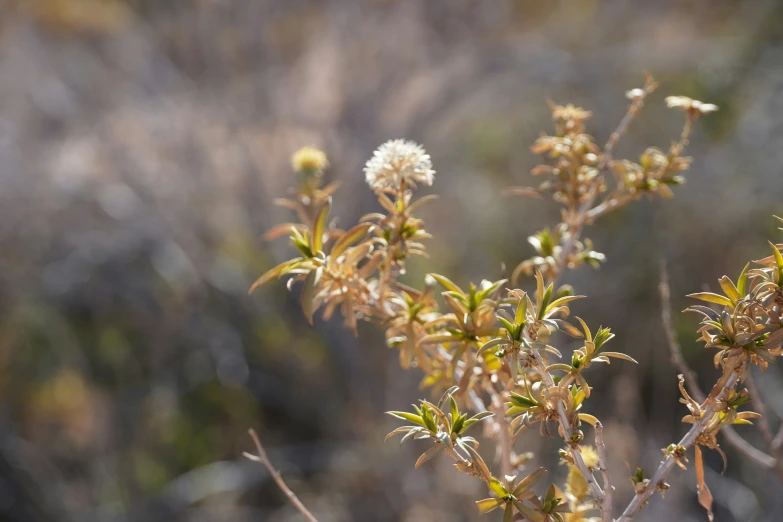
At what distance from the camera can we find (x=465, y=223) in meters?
3.92

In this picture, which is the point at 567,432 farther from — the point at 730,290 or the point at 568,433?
the point at 730,290

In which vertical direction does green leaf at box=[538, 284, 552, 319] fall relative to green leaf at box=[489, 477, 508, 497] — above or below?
above

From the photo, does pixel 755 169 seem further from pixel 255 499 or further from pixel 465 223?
pixel 255 499

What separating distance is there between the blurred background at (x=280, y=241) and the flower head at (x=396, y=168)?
1997 millimetres

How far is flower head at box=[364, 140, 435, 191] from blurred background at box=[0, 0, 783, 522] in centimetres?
200

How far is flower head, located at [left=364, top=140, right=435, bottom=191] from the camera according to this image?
2.44 ft

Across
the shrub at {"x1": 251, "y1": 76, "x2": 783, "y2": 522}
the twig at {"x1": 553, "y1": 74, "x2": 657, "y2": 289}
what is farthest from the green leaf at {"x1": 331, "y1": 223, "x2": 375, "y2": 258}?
the twig at {"x1": 553, "y1": 74, "x2": 657, "y2": 289}

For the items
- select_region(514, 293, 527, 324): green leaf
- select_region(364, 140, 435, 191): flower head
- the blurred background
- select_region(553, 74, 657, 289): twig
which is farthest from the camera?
the blurred background

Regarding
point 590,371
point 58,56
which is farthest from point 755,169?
point 58,56

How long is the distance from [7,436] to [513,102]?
3406 mm

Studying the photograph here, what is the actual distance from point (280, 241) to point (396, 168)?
3016 millimetres

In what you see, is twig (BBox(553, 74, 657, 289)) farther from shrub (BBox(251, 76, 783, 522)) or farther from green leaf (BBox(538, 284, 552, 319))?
green leaf (BBox(538, 284, 552, 319))

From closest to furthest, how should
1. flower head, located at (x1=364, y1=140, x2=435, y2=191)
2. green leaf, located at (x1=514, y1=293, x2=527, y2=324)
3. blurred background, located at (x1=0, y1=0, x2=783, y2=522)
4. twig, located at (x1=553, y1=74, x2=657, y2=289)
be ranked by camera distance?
1. green leaf, located at (x1=514, y1=293, x2=527, y2=324)
2. flower head, located at (x1=364, y1=140, x2=435, y2=191)
3. twig, located at (x1=553, y1=74, x2=657, y2=289)
4. blurred background, located at (x1=0, y1=0, x2=783, y2=522)

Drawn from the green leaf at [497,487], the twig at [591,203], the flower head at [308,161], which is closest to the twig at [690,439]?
the green leaf at [497,487]
